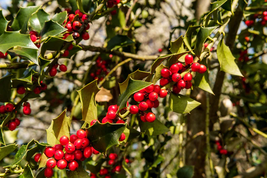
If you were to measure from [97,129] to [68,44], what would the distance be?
323mm

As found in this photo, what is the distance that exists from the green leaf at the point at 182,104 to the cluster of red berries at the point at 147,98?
52 millimetres

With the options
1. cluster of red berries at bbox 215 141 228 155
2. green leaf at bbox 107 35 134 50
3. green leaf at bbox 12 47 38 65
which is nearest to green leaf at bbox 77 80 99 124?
green leaf at bbox 12 47 38 65

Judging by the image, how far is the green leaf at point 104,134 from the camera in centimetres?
48

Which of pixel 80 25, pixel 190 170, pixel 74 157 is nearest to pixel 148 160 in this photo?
pixel 190 170

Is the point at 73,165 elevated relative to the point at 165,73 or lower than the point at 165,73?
lower

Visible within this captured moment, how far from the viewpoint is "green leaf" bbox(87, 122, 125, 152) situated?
0.48 meters

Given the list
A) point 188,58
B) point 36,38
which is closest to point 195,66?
point 188,58

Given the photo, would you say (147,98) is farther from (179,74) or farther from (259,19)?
(259,19)

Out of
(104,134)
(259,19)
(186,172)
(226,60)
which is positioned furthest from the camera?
(259,19)

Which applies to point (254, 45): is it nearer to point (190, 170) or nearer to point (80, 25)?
point (190, 170)

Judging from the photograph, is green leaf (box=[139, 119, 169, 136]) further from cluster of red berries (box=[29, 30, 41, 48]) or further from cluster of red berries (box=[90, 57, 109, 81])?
cluster of red berries (box=[90, 57, 109, 81])

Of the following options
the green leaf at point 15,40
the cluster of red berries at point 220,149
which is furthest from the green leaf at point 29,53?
the cluster of red berries at point 220,149

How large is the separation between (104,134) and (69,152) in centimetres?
10

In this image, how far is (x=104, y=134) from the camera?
1.62ft
